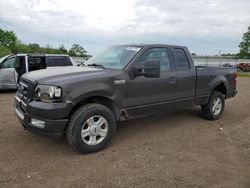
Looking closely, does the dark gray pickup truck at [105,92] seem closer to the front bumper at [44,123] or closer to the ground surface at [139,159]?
the front bumper at [44,123]

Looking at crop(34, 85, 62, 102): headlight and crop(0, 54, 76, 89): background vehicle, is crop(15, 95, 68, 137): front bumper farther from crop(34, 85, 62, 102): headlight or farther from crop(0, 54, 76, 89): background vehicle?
crop(0, 54, 76, 89): background vehicle

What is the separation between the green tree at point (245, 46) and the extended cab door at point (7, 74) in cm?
4359

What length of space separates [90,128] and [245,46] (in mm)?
48110

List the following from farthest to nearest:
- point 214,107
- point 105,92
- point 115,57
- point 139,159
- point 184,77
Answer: point 214,107 < point 184,77 < point 115,57 < point 105,92 < point 139,159

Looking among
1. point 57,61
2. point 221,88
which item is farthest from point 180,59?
point 57,61

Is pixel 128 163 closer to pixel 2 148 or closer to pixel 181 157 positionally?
pixel 181 157

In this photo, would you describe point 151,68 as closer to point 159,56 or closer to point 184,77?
point 159,56

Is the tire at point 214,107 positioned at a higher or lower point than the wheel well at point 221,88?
lower

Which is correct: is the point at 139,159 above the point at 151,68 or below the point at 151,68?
below

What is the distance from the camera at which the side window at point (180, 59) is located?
5645 mm

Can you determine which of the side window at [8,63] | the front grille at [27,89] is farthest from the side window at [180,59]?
the side window at [8,63]

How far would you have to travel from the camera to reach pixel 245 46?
4647 centimetres

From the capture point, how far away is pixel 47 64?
34.8 ft

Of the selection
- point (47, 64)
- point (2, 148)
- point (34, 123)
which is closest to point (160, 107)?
point (34, 123)
